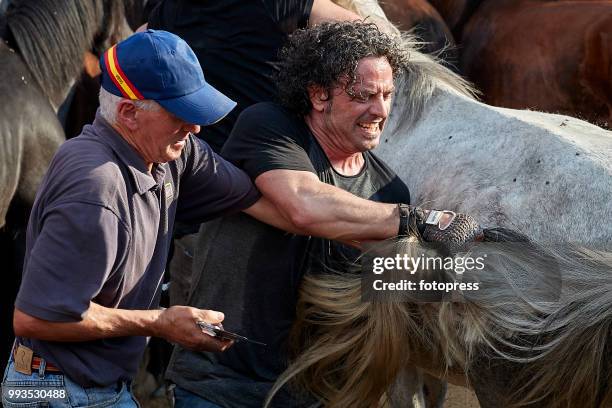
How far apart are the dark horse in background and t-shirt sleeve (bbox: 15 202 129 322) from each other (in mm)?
1963

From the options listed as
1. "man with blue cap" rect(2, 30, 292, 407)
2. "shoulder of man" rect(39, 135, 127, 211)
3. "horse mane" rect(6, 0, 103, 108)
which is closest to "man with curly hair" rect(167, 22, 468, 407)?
"man with blue cap" rect(2, 30, 292, 407)

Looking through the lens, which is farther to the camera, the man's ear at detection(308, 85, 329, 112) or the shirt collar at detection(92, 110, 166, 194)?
the man's ear at detection(308, 85, 329, 112)

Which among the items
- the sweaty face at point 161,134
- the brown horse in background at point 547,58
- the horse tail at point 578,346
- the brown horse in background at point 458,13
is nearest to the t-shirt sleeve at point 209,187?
the sweaty face at point 161,134

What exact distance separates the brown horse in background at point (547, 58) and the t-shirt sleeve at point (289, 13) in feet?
6.67

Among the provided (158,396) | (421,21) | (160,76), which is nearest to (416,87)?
(160,76)

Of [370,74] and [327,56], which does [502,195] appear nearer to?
[370,74]

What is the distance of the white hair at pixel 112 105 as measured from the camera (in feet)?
7.25

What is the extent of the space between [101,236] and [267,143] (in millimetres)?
682

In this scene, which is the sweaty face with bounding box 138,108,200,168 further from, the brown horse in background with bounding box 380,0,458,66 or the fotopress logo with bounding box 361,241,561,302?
the brown horse in background with bounding box 380,0,458,66

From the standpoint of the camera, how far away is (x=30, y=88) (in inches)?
162

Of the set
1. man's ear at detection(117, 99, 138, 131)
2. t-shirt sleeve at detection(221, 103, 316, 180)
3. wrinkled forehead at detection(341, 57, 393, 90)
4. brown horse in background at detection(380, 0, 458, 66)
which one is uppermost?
wrinkled forehead at detection(341, 57, 393, 90)

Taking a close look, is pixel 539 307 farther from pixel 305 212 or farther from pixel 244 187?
pixel 244 187

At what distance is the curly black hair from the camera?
2611 mm

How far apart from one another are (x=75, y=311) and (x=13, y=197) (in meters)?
2.08
